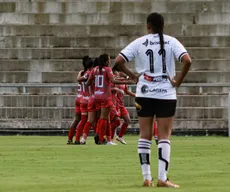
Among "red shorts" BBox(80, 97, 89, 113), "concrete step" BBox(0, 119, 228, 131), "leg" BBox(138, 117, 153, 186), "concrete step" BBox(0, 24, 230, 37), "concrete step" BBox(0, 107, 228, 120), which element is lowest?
"concrete step" BBox(0, 119, 228, 131)

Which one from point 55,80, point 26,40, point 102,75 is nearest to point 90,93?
point 102,75

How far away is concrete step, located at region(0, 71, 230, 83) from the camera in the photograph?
1267 inches

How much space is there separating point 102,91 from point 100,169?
8.89 meters

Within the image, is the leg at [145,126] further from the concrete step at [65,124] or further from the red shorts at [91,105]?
the concrete step at [65,124]

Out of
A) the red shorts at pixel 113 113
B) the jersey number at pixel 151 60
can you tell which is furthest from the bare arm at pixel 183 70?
the red shorts at pixel 113 113

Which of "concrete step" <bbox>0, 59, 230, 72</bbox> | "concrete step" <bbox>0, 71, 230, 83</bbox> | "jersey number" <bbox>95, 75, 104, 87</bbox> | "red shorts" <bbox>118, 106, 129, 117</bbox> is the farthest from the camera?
"concrete step" <bbox>0, 59, 230, 72</bbox>

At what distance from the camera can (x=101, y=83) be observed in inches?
932

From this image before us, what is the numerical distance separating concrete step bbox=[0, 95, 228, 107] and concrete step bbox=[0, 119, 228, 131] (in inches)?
25.0

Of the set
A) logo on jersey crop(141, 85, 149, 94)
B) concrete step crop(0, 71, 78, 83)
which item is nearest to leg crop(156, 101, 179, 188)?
logo on jersey crop(141, 85, 149, 94)

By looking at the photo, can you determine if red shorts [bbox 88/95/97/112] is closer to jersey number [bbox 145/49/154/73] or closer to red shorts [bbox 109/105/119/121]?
red shorts [bbox 109/105/119/121]

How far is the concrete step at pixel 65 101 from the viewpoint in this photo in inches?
1178

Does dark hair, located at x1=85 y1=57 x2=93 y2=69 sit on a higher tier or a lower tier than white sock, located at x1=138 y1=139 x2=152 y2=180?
higher

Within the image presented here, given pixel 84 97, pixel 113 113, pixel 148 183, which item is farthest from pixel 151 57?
pixel 113 113

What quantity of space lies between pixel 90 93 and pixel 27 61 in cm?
924
